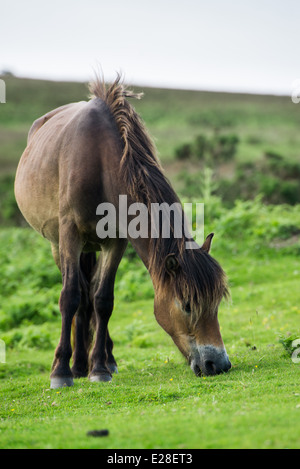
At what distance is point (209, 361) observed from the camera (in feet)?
17.2

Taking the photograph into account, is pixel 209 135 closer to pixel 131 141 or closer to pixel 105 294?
pixel 105 294

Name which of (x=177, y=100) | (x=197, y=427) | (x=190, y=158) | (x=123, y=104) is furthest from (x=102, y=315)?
(x=177, y=100)

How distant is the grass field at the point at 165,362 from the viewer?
3.58 metres

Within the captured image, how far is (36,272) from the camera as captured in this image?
1340cm

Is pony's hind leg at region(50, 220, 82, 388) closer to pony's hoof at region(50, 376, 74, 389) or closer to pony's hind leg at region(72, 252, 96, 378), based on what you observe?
pony's hoof at region(50, 376, 74, 389)

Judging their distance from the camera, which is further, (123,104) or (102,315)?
(102,315)

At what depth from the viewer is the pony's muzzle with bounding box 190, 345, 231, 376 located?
5180 mm

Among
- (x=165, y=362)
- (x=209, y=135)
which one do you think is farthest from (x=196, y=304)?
(x=209, y=135)

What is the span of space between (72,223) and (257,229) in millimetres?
8519

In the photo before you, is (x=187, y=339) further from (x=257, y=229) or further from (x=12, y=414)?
(x=257, y=229)

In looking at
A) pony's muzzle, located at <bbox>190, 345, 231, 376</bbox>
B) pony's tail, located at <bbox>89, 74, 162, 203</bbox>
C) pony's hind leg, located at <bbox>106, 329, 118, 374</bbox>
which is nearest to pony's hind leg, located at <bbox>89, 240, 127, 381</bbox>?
pony's hind leg, located at <bbox>106, 329, 118, 374</bbox>
